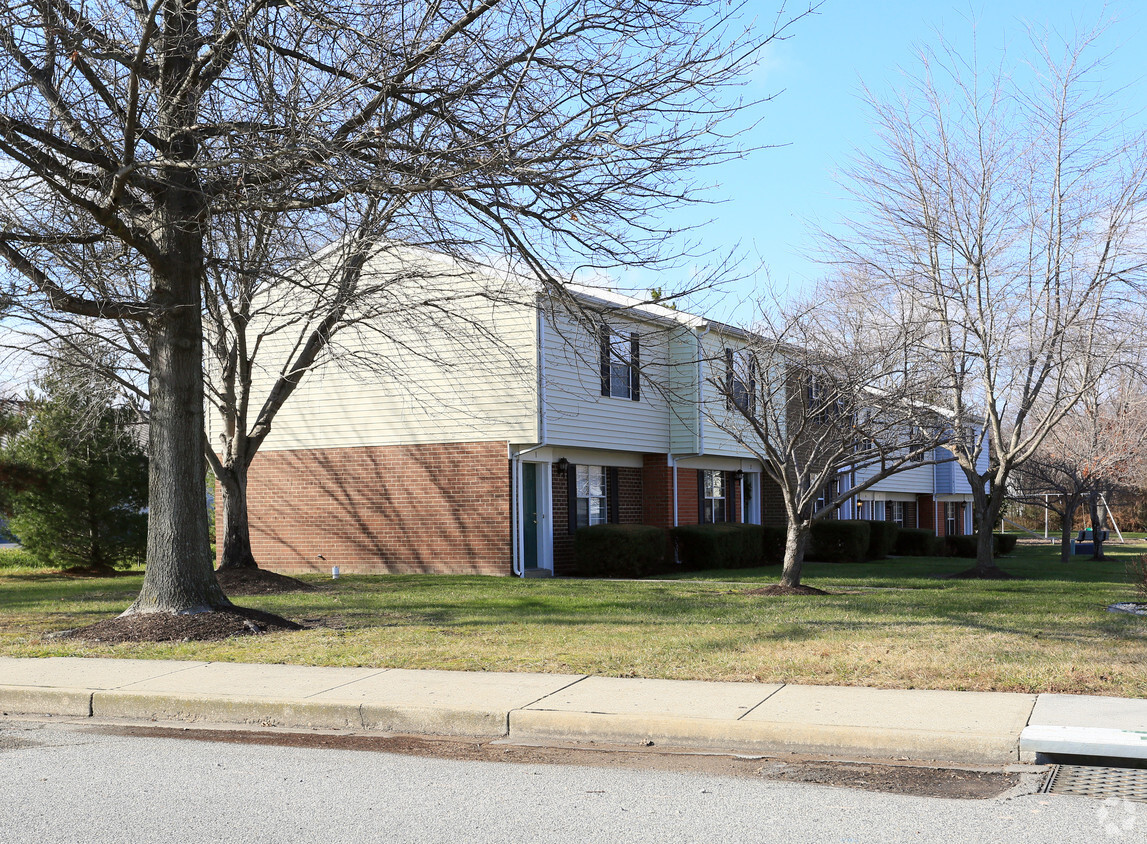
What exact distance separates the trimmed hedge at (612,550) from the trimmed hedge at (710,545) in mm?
2077

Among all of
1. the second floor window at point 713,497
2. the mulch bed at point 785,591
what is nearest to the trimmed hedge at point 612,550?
the second floor window at point 713,497

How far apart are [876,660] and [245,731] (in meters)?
5.01

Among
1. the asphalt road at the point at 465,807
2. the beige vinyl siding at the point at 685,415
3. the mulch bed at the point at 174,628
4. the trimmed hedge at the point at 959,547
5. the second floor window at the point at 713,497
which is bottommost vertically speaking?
the trimmed hedge at the point at 959,547

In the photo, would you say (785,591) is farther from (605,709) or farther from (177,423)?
(605,709)

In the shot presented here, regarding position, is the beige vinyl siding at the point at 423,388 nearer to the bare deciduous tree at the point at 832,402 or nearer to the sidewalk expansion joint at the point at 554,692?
the bare deciduous tree at the point at 832,402

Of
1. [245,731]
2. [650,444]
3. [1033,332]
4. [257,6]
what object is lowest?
[245,731]

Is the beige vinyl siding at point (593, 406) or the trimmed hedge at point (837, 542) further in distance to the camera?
the trimmed hedge at point (837, 542)

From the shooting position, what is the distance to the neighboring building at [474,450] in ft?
69.6

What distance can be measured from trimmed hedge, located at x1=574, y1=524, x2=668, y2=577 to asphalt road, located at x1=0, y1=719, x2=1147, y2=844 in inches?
591

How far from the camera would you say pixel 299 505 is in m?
23.8

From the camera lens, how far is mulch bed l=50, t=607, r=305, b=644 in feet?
36.7

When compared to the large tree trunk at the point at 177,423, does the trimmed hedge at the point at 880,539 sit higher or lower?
lower

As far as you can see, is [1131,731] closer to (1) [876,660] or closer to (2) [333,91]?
(1) [876,660]

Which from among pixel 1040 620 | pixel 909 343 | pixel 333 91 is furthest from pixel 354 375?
pixel 1040 620
